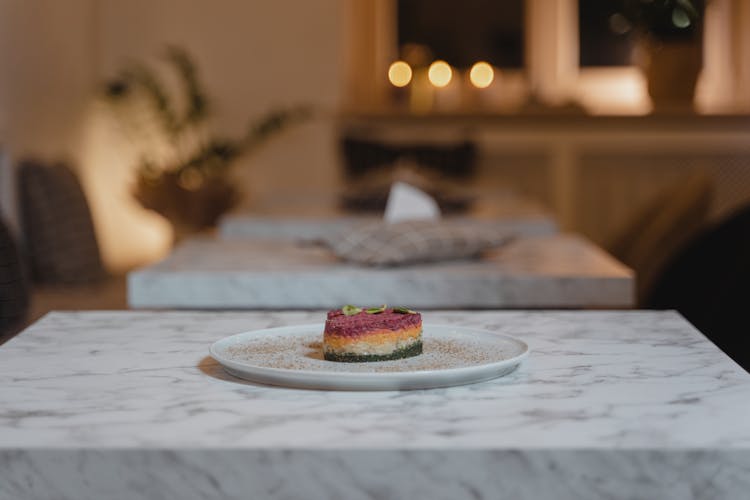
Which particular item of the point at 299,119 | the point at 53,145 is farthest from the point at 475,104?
the point at 53,145

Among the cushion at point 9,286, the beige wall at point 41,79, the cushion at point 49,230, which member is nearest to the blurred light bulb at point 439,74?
the beige wall at point 41,79

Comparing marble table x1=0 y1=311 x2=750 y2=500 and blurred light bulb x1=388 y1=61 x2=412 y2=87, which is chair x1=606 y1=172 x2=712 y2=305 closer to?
marble table x1=0 y1=311 x2=750 y2=500

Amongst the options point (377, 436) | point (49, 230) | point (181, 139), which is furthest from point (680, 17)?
point (181, 139)

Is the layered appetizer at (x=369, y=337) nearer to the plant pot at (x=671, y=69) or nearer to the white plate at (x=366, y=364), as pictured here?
the white plate at (x=366, y=364)

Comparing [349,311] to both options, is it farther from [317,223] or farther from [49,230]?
[49,230]

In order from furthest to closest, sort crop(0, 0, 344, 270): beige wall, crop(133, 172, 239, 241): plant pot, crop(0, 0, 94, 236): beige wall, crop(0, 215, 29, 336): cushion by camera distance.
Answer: crop(0, 0, 344, 270): beige wall
crop(133, 172, 239, 241): plant pot
crop(0, 0, 94, 236): beige wall
crop(0, 215, 29, 336): cushion

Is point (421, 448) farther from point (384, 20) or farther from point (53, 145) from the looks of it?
point (384, 20)

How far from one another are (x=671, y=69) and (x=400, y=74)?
1.90 m

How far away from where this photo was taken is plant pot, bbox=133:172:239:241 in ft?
15.8

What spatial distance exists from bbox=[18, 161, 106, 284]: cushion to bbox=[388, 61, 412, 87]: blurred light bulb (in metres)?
2.42

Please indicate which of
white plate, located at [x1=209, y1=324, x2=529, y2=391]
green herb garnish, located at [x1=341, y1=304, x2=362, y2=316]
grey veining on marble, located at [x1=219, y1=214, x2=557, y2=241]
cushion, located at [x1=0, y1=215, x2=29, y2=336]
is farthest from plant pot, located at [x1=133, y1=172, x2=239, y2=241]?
green herb garnish, located at [x1=341, y1=304, x2=362, y2=316]

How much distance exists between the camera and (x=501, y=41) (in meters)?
5.97

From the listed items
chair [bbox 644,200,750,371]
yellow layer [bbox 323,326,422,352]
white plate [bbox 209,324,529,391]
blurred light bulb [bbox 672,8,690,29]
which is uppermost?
blurred light bulb [bbox 672,8,690,29]

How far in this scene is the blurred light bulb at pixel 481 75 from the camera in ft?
19.2
